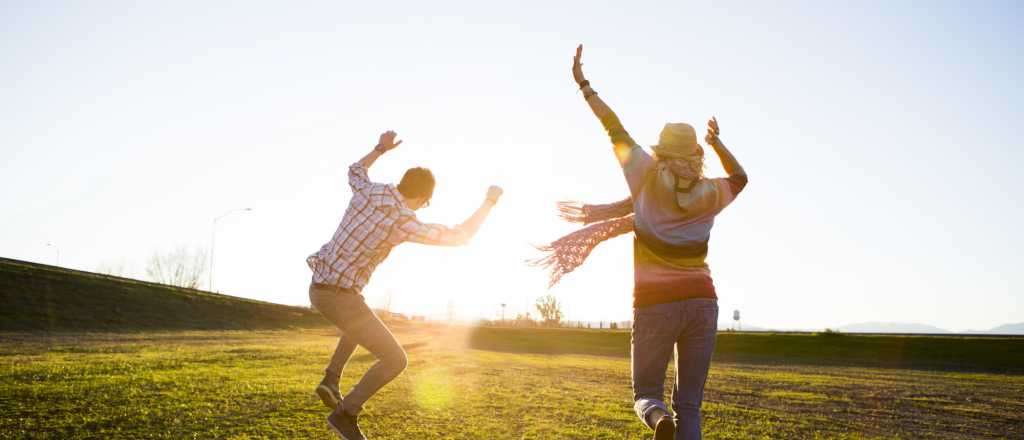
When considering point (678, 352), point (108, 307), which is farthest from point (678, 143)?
point (108, 307)

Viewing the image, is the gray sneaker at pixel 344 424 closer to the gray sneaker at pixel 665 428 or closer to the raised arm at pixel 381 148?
the raised arm at pixel 381 148

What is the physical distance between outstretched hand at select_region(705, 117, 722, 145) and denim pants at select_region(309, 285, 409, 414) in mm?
2761

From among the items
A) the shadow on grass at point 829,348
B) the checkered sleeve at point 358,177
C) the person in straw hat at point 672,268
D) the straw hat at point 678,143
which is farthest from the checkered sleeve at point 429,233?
the shadow on grass at point 829,348

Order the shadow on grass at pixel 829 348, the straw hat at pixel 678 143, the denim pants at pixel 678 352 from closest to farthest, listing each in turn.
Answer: the denim pants at pixel 678 352 → the straw hat at pixel 678 143 → the shadow on grass at pixel 829 348

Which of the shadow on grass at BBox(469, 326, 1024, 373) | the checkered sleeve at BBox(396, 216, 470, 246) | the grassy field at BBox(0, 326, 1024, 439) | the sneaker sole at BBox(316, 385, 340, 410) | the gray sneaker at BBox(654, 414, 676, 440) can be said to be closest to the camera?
the gray sneaker at BBox(654, 414, 676, 440)

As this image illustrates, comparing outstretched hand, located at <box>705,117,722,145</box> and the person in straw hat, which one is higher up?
outstretched hand, located at <box>705,117,722,145</box>

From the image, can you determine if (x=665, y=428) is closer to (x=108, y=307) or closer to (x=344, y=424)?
(x=344, y=424)

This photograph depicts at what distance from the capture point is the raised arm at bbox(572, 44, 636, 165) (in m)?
4.45

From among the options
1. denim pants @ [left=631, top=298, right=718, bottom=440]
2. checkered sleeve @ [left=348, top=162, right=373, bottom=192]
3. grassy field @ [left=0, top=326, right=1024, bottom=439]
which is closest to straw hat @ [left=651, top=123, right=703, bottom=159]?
denim pants @ [left=631, top=298, right=718, bottom=440]

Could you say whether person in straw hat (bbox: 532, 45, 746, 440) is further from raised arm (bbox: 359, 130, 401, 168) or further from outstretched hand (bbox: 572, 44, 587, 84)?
raised arm (bbox: 359, 130, 401, 168)

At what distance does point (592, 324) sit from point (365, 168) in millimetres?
A: 94524

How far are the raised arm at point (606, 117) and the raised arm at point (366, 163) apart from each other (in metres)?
1.78

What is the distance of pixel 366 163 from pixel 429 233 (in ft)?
→ 3.37

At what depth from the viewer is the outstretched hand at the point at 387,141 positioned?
572 cm
